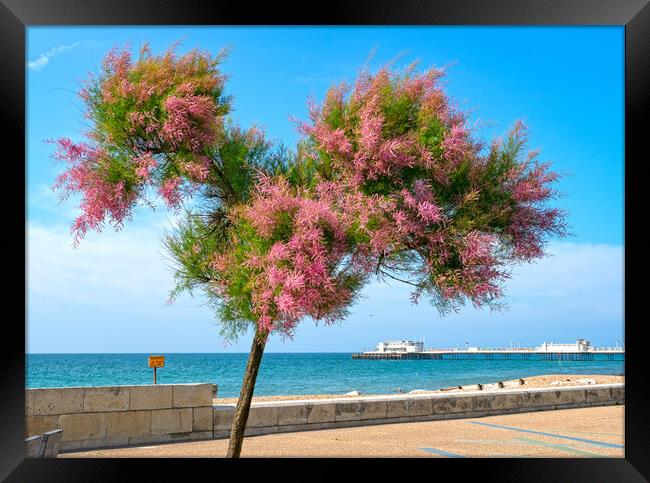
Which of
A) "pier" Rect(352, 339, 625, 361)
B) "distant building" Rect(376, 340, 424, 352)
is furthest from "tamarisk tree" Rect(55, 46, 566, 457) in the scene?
"distant building" Rect(376, 340, 424, 352)

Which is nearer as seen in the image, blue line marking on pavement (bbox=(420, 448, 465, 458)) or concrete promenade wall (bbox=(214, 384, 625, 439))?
→ blue line marking on pavement (bbox=(420, 448, 465, 458))

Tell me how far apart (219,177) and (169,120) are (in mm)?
1100

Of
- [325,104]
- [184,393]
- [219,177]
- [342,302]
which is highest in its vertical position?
[325,104]

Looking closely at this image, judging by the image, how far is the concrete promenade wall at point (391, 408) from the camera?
10.6m

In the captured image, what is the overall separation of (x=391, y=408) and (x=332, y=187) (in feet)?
16.7

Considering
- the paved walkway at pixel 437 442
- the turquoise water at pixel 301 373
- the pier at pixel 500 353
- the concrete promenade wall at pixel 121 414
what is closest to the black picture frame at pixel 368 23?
the paved walkway at pixel 437 442

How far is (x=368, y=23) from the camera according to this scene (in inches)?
274

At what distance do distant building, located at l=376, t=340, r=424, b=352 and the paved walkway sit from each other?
59.1 metres

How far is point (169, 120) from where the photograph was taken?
7723 millimetres

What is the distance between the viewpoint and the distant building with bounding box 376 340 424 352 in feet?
233

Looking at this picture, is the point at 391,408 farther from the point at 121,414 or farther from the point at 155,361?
the point at 155,361

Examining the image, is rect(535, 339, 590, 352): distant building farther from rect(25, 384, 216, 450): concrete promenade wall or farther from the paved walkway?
rect(25, 384, 216, 450): concrete promenade wall
